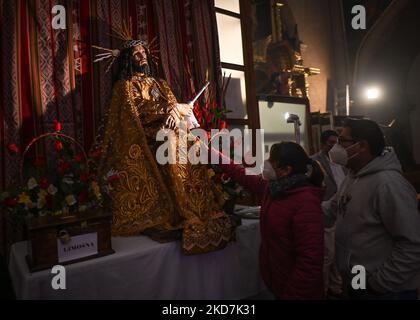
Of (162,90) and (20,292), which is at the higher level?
(162,90)

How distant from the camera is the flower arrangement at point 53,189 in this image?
178 cm

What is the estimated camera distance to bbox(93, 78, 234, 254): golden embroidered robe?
2182mm

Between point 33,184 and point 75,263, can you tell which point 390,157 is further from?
point 33,184

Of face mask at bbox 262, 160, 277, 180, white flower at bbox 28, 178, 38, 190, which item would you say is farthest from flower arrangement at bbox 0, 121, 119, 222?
face mask at bbox 262, 160, 277, 180

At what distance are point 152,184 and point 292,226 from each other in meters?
1.07

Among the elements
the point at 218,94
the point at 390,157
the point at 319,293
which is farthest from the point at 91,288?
the point at 218,94

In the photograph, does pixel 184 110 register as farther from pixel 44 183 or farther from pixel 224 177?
pixel 44 183

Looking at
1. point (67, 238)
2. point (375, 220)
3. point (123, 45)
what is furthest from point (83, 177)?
point (375, 220)

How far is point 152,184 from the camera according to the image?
237 cm

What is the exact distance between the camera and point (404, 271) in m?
1.56

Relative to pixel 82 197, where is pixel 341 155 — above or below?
above

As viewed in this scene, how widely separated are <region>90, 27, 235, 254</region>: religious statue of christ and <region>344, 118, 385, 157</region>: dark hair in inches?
38.1

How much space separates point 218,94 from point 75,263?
256 centimetres

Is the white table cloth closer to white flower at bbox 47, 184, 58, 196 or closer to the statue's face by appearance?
white flower at bbox 47, 184, 58, 196
